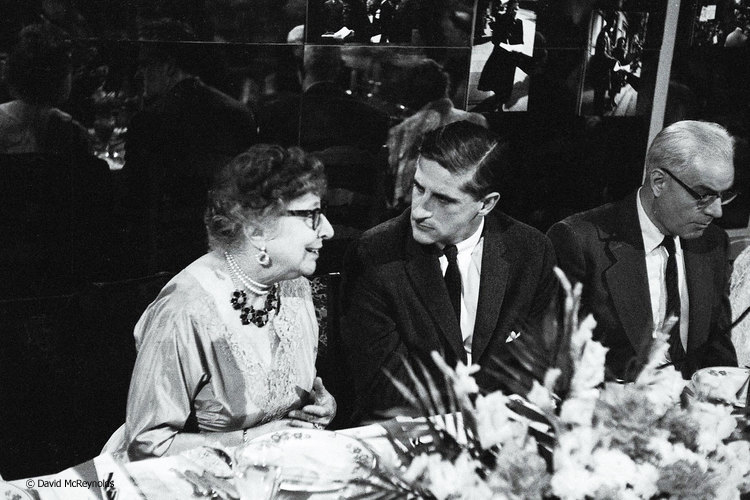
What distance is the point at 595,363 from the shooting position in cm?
135

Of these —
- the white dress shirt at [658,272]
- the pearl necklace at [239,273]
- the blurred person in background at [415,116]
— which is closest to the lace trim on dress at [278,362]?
the pearl necklace at [239,273]

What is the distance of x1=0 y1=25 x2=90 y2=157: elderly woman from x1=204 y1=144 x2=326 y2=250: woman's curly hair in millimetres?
1271

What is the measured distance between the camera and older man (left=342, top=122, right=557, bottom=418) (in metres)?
2.56

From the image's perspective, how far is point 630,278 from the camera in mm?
2824

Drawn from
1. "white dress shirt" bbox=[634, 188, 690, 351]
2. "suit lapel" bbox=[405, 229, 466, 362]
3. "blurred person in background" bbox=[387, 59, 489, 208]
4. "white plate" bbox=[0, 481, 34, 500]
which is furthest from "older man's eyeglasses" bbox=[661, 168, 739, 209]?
"white plate" bbox=[0, 481, 34, 500]

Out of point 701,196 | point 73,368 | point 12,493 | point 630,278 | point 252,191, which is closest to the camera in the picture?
point 12,493

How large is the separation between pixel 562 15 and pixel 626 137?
847 millimetres

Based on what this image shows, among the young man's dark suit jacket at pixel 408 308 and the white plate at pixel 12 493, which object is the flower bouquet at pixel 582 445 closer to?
the white plate at pixel 12 493

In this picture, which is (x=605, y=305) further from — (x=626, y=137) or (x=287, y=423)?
(x=626, y=137)

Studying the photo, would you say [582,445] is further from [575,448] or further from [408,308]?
[408,308]

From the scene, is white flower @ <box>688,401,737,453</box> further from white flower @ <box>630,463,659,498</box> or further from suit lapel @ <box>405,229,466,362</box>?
suit lapel @ <box>405,229,466,362</box>

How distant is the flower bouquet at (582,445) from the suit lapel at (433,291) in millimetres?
1077

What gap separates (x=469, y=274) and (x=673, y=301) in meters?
0.70

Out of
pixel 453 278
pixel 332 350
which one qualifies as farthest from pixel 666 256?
pixel 332 350
